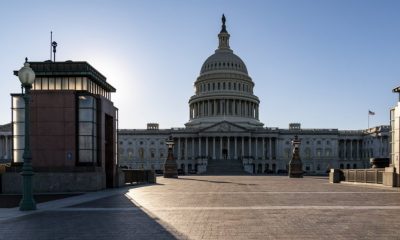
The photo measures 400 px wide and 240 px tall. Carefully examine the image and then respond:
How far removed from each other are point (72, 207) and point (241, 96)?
515 ft

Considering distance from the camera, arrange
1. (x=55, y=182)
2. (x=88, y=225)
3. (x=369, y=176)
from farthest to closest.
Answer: (x=369, y=176) → (x=55, y=182) → (x=88, y=225)

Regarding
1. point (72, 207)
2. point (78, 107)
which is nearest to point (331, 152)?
point (78, 107)

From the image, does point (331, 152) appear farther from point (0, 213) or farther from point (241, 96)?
point (0, 213)

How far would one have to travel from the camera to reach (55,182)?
38.3 metres

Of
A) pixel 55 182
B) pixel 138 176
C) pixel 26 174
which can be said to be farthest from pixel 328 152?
pixel 26 174

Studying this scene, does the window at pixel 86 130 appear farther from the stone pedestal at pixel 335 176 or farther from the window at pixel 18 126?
the stone pedestal at pixel 335 176

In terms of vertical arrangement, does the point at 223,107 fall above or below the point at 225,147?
above

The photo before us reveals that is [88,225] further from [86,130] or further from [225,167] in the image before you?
[225,167]

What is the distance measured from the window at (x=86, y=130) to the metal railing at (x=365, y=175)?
27901 millimetres

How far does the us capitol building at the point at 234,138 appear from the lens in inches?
6555

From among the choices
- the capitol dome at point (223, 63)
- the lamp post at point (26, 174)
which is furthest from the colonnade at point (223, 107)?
the lamp post at point (26, 174)

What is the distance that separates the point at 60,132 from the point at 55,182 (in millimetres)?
4122

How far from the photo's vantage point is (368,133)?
170125 millimetres

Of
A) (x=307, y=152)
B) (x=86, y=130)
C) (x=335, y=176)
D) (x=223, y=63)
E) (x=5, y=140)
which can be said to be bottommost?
(x=307, y=152)
